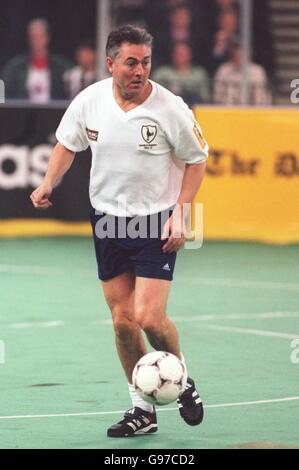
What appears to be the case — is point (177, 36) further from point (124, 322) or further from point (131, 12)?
point (124, 322)

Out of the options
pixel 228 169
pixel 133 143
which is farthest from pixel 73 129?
pixel 228 169

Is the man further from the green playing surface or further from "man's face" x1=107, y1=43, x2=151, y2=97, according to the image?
the green playing surface

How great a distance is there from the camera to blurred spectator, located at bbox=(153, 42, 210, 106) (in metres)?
20.7

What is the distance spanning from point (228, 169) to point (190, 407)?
33.8 feet

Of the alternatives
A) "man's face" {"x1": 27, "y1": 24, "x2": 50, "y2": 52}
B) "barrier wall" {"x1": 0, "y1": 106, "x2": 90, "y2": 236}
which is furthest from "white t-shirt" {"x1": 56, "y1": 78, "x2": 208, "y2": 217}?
"man's face" {"x1": 27, "y1": 24, "x2": 50, "y2": 52}

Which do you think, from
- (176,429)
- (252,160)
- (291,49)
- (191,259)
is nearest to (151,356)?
(176,429)

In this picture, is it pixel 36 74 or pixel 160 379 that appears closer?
pixel 160 379

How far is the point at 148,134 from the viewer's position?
8.38 m

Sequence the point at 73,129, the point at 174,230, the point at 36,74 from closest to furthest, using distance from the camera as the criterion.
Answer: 1. the point at 174,230
2. the point at 73,129
3. the point at 36,74

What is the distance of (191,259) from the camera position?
1745 centimetres

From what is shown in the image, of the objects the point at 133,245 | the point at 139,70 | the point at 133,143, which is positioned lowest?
the point at 133,245

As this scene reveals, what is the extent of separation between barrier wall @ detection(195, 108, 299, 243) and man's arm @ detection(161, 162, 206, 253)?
33.3ft
